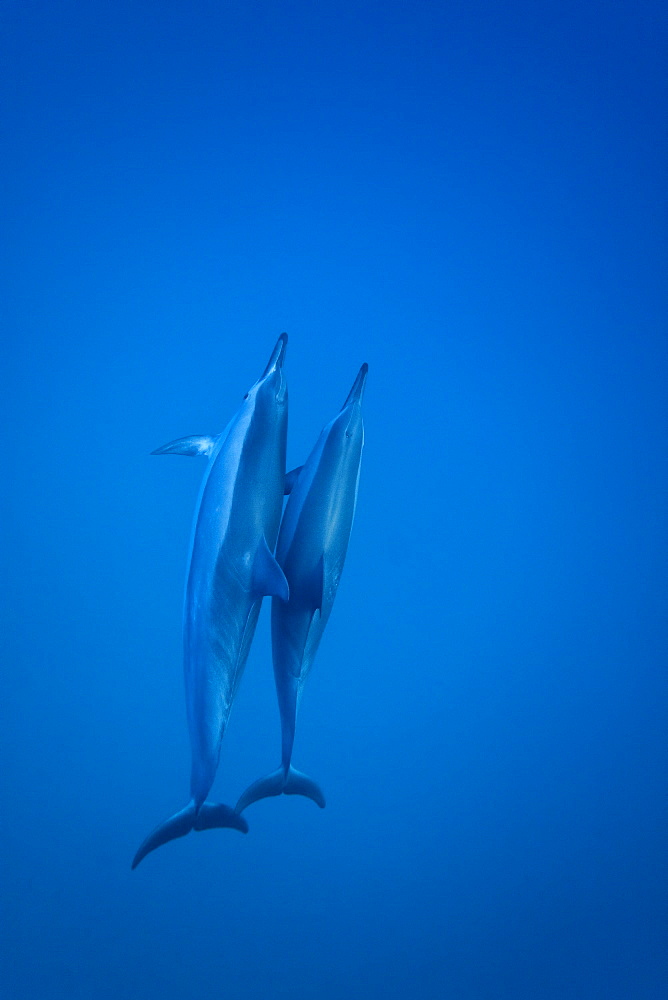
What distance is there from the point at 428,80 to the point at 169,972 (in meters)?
3.31

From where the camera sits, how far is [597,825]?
254 cm

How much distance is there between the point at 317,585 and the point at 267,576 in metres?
0.11

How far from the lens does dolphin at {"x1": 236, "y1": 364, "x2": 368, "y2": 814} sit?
1199 millimetres

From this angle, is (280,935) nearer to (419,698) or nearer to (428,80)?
(419,698)

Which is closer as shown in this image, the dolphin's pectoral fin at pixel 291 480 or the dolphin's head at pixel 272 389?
the dolphin's head at pixel 272 389

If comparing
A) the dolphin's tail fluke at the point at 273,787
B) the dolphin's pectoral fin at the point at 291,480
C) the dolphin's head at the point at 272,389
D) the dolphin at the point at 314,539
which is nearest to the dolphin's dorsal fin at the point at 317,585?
the dolphin at the point at 314,539

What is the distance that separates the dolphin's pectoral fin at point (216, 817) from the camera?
1.37 m

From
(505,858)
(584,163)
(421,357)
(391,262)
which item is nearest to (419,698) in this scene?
(505,858)

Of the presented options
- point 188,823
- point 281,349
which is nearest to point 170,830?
point 188,823

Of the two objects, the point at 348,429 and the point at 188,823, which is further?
the point at 188,823

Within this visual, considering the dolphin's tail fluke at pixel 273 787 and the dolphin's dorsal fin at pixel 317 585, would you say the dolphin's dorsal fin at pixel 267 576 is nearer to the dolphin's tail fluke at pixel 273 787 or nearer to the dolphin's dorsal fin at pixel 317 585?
the dolphin's dorsal fin at pixel 317 585

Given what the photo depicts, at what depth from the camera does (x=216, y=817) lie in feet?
4.57

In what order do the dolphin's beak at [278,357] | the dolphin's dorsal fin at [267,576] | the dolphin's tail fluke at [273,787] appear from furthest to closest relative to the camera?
the dolphin's tail fluke at [273,787] → the dolphin's beak at [278,357] → the dolphin's dorsal fin at [267,576]

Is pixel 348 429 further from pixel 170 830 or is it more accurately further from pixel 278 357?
pixel 170 830
